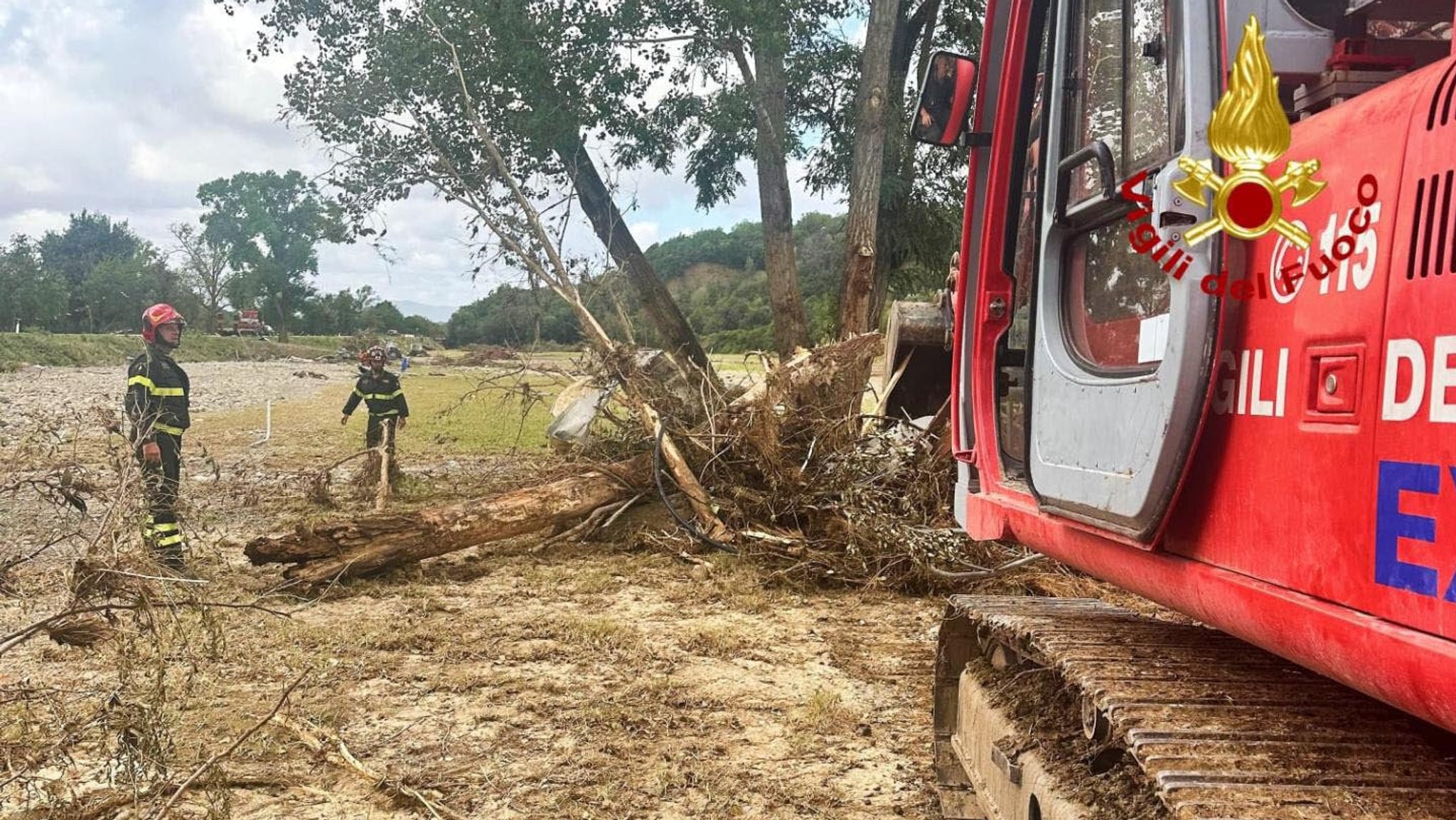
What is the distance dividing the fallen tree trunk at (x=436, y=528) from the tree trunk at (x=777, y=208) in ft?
16.5

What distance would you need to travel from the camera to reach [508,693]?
17.7 feet

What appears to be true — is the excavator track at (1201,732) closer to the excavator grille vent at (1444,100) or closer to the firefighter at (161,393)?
the excavator grille vent at (1444,100)

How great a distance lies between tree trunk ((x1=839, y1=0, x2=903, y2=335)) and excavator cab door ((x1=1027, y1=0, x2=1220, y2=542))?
990 cm

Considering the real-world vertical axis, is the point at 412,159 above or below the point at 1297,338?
above

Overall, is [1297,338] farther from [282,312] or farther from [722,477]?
[282,312]

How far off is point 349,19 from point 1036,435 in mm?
13574

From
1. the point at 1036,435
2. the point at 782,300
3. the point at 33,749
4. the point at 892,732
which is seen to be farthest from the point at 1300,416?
the point at 782,300

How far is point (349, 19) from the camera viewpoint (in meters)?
14.2

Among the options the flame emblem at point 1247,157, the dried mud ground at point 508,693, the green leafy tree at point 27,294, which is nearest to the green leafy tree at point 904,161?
the dried mud ground at point 508,693

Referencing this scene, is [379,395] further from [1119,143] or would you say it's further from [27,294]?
[27,294]

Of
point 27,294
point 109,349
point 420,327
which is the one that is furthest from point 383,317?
point 109,349

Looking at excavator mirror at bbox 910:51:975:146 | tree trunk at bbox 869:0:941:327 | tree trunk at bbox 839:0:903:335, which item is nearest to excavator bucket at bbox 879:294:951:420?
tree trunk at bbox 839:0:903:335

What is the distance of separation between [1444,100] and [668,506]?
24.1 feet

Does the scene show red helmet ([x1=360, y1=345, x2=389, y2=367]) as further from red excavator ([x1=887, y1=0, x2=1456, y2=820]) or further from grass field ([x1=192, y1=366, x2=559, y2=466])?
red excavator ([x1=887, y1=0, x2=1456, y2=820])
